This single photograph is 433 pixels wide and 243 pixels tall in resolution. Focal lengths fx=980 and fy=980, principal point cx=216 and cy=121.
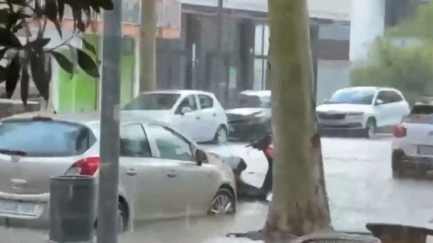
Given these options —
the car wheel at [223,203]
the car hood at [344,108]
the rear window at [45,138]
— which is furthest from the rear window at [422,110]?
the rear window at [45,138]

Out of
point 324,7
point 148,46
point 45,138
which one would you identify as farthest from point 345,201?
point 45,138

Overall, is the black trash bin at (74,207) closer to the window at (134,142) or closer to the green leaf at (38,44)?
the window at (134,142)

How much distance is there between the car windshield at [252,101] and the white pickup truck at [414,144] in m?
1.63

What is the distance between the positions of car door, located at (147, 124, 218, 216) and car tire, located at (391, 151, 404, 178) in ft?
7.31

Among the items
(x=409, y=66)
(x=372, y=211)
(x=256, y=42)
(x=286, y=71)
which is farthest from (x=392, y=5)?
(x=286, y=71)

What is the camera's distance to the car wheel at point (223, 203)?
31.4 ft

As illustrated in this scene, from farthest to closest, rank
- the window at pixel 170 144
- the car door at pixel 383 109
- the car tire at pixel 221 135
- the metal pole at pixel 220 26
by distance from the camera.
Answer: the car tire at pixel 221 135 → the metal pole at pixel 220 26 → the car door at pixel 383 109 → the window at pixel 170 144

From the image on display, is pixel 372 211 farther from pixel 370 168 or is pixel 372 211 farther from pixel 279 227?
pixel 279 227

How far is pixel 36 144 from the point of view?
8008mm

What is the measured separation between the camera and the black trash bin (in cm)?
705

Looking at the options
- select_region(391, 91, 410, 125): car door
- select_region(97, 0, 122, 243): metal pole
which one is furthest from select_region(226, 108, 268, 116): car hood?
select_region(97, 0, 122, 243): metal pole

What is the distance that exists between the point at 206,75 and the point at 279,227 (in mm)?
3646

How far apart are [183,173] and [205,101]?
250 cm

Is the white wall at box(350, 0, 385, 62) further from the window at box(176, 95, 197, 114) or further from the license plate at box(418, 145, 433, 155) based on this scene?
the window at box(176, 95, 197, 114)
